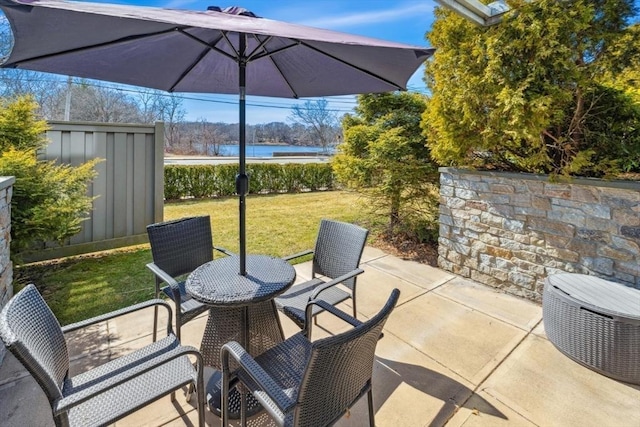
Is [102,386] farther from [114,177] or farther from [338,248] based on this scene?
[114,177]

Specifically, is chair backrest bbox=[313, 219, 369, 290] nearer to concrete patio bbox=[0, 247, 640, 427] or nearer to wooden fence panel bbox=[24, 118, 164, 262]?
concrete patio bbox=[0, 247, 640, 427]

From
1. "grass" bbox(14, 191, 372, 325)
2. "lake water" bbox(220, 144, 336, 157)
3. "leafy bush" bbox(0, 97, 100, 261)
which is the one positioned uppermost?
"lake water" bbox(220, 144, 336, 157)

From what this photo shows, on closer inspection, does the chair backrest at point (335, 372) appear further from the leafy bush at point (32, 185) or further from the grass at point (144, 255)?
the leafy bush at point (32, 185)

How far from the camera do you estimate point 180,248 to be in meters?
2.80

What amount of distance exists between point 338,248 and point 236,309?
3.43ft

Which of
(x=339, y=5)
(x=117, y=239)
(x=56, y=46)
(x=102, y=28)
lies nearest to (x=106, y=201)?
(x=117, y=239)

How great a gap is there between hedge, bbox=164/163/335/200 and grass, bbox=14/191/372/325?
545 millimetres

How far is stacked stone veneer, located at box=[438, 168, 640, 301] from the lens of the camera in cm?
304

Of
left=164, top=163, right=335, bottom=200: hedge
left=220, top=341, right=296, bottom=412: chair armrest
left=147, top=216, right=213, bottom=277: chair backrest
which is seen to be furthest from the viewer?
left=164, top=163, right=335, bottom=200: hedge

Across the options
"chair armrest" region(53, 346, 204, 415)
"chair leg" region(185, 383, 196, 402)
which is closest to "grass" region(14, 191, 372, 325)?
"chair leg" region(185, 383, 196, 402)

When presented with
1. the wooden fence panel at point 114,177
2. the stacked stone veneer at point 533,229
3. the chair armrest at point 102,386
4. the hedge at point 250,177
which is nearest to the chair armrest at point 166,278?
the chair armrest at point 102,386

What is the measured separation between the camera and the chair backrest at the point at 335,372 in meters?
1.24

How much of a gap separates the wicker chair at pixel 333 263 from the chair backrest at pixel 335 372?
0.93 meters

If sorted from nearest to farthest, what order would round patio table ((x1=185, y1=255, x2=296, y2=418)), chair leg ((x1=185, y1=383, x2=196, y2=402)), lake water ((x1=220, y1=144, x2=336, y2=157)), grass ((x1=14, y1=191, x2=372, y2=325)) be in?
round patio table ((x1=185, y1=255, x2=296, y2=418)), chair leg ((x1=185, y1=383, x2=196, y2=402)), grass ((x1=14, y1=191, x2=372, y2=325)), lake water ((x1=220, y1=144, x2=336, y2=157))
